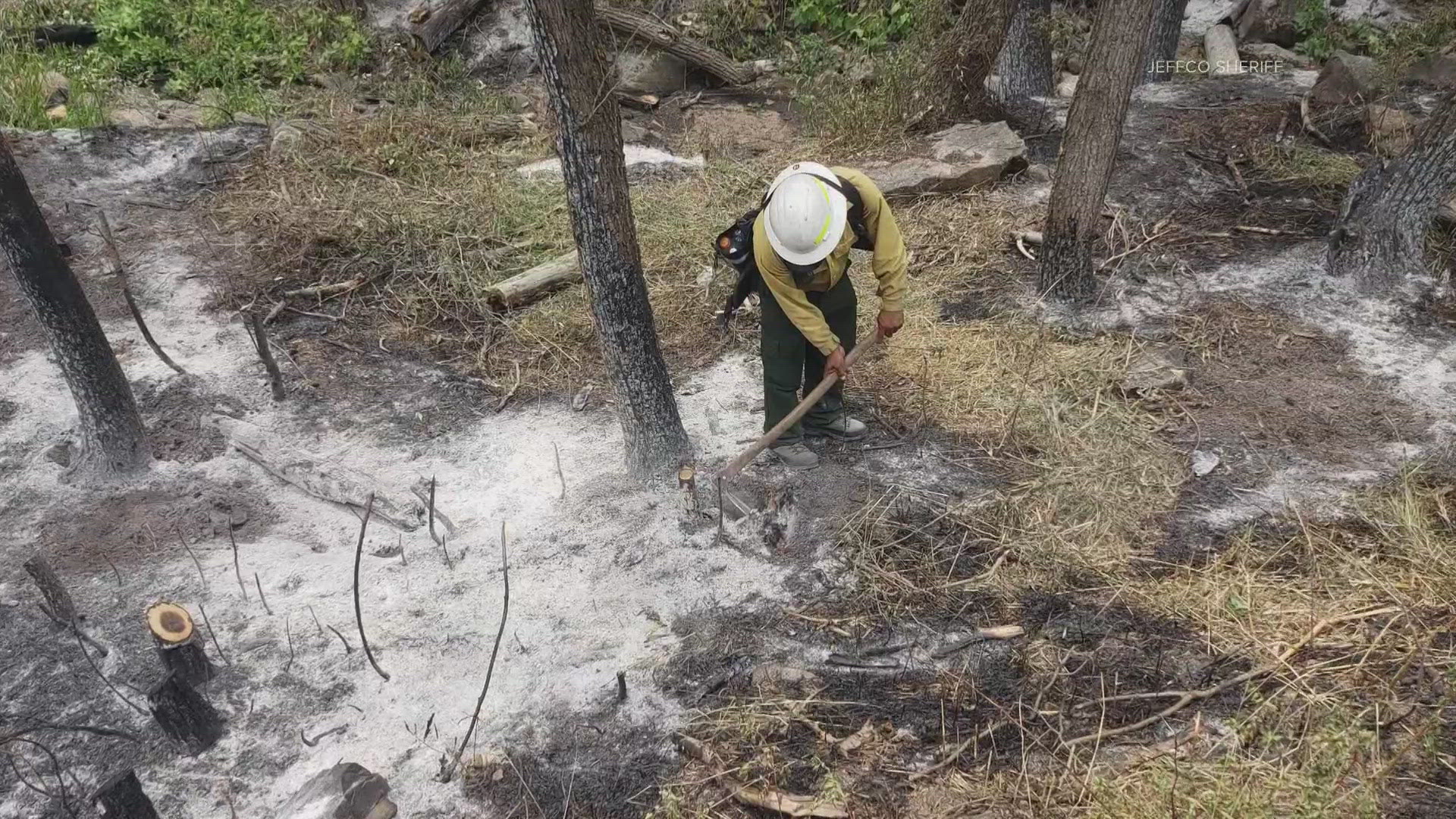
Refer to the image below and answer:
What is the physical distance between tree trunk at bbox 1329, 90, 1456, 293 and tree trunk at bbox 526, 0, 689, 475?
4.19m

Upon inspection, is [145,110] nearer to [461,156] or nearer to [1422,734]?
[461,156]

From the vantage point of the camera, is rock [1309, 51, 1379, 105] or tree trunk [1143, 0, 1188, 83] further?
tree trunk [1143, 0, 1188, 83]

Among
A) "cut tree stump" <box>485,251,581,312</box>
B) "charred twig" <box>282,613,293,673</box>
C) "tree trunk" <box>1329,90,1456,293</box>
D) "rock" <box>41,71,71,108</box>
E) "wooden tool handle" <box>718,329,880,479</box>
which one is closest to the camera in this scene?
"charred twig" <box>282,613,293,673</box>

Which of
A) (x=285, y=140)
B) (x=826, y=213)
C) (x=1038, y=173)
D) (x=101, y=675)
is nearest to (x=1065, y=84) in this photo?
(x=1038, y=173)

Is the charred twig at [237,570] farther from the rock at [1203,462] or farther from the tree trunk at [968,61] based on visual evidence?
the tree trunk at [968,61]

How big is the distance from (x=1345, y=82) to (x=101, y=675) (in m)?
9.22

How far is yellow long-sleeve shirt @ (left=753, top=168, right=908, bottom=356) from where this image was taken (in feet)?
12.4

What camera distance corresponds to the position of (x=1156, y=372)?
15.4 feet

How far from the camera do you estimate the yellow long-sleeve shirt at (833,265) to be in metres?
3.78

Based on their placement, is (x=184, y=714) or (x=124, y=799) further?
(x=184, y=714)

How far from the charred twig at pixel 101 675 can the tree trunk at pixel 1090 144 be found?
5028 millimetres

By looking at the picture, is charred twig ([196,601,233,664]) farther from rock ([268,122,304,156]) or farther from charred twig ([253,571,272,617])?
rock ([268,122,304,156])

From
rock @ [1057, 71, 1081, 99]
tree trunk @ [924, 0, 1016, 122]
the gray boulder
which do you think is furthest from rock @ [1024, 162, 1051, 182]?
rock @ [1057, 71, 1081, 99]

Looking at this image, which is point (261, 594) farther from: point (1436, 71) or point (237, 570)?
point (1436, 71)
